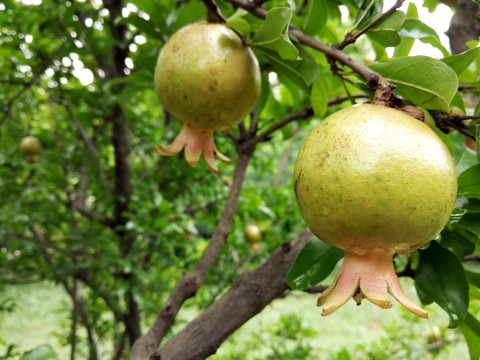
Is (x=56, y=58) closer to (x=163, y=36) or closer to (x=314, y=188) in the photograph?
(x=163, y=36)

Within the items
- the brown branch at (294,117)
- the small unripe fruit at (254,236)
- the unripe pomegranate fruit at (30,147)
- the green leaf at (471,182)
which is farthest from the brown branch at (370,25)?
the unripe pomegranate fruit at (30,147)

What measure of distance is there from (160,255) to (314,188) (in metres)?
1.39

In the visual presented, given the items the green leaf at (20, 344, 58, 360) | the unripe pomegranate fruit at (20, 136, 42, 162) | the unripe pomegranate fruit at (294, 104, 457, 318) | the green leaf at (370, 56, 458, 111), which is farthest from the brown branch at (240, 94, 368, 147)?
the unripe pomegranate fruit at (20, 136, 42, 162)

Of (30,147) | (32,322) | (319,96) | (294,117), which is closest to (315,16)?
(319,96)

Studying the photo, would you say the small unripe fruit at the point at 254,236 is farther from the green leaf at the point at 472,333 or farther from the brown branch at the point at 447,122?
the brown branch at the point at 447,122

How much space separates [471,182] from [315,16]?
0.40 metres

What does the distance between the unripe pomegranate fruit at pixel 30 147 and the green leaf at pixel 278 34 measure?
1970 millimetres

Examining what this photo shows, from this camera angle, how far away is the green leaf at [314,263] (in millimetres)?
640

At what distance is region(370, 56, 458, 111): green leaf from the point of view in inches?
20.7

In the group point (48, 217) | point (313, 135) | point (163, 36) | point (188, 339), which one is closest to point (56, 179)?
point (48, 217)

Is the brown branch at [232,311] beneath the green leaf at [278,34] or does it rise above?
beneath

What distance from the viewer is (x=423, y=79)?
21.6 inches

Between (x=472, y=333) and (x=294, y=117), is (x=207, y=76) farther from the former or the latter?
(x=472, y=333)

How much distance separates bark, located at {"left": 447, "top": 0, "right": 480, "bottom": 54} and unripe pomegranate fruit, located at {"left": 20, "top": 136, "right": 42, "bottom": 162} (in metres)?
2.03
